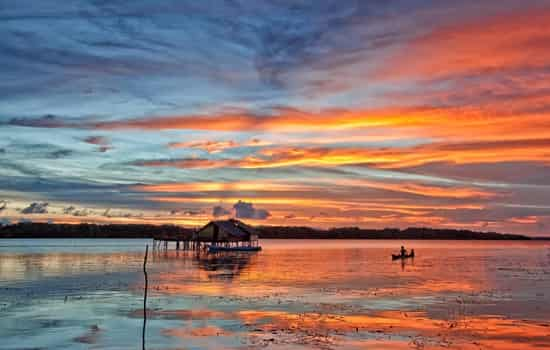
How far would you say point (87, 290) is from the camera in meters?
39.7

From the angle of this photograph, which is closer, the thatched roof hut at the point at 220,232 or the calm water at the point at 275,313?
the calm water at the point at 275,313

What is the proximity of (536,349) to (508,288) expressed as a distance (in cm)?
2179

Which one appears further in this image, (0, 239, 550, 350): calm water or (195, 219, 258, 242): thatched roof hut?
(195, 219, 258, 242): thatched roof hut

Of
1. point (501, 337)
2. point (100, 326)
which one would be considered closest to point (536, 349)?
point (501, 337)

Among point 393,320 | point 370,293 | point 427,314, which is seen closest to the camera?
point 393,320

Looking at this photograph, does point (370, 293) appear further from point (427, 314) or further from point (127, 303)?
point (127, 303)

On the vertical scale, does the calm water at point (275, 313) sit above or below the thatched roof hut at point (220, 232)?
below

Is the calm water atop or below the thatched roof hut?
below

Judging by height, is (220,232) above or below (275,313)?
above

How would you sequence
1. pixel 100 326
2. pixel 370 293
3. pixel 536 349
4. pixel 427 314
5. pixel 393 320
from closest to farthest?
1. pixel 536 349
2. pixel 100 326
3. pixel 393 320
4. pixel 427 314
5. pixel 370 293

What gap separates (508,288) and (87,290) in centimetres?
2742

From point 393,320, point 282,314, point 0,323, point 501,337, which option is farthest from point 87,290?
point 501,337

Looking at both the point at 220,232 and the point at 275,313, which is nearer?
the point at 275,313

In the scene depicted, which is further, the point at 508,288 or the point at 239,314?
the point at 508,288
